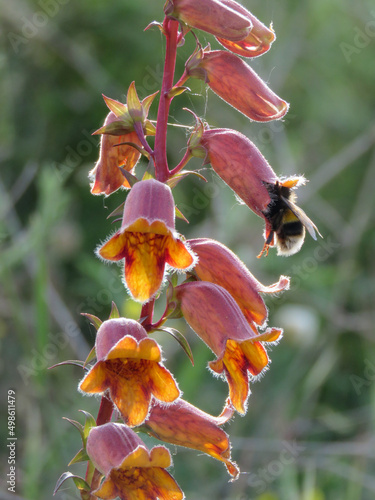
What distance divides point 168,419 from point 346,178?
4748 mm

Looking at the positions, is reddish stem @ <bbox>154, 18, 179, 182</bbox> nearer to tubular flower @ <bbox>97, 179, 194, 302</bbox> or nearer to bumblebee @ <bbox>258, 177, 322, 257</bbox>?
tubular flower @ <bbox>97, 179, 194, 302</bbox>

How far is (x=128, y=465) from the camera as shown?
1.31 meters

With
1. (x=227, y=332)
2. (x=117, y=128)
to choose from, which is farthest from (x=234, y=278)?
(x=117, y=128)

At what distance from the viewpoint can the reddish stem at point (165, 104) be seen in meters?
1.44

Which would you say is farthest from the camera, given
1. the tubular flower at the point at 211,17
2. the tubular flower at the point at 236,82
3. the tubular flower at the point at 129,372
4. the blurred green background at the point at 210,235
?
the blurred green background at the point at 210,235

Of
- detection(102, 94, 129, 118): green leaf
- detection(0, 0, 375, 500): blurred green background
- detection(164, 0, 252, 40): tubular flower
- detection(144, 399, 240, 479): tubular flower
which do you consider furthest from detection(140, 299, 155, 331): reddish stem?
detection(0, 0, 375, 500): blurred green background

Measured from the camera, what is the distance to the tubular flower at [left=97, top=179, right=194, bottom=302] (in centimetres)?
136

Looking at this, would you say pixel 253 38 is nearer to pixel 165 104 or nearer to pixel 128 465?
pixel 165 104

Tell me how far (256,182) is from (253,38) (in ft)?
1.11

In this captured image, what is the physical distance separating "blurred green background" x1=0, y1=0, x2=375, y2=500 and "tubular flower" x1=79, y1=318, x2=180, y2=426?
174cm

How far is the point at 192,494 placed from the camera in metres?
3.43

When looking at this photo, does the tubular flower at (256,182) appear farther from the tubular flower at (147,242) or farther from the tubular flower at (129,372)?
the tubular flower at (129,372)

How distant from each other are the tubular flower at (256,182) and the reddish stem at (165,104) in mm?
123

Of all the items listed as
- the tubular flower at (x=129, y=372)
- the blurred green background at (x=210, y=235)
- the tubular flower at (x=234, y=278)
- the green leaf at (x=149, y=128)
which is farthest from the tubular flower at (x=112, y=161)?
the blurred green background at (x=210, y=235)
